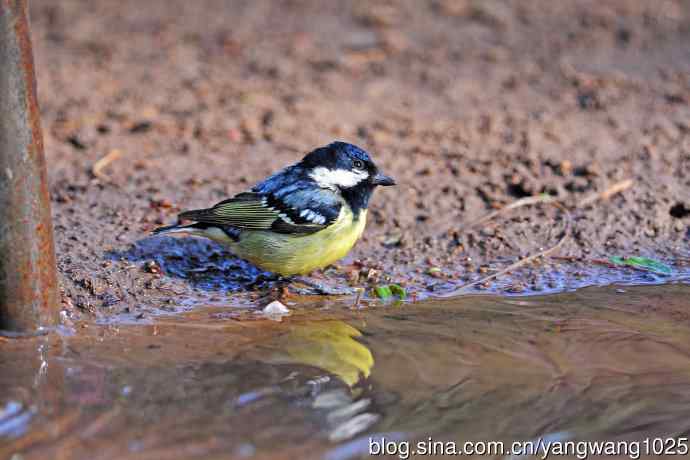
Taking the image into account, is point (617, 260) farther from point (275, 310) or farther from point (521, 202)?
point (275, 310)

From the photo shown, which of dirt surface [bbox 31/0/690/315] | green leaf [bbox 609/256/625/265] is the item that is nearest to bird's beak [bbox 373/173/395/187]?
dirt surface [bbox 31/0/690/315]

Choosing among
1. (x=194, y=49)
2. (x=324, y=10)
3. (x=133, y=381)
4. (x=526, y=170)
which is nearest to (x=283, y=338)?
(x=133, y=381)

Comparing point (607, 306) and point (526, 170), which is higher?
point (526, 170)

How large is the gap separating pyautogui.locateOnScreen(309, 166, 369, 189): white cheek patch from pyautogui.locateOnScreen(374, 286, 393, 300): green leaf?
0.85 meters

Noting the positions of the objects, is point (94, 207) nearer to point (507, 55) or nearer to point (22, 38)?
point (22, 38)

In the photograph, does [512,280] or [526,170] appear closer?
[512,280]

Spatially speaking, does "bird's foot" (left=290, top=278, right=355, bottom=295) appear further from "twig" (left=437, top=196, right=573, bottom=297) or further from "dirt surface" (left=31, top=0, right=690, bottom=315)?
"twig" (left=437, top=196, right=573, bottom=297)

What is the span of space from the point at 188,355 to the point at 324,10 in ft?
25.2

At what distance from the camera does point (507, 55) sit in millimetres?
11039

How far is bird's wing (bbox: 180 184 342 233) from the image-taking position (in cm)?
657

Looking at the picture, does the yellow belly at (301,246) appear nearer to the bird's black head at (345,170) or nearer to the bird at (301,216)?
the bird at (301,216)

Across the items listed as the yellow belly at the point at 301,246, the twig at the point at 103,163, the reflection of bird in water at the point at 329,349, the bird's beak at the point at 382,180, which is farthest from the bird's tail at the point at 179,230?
the twig at the point at 103,163

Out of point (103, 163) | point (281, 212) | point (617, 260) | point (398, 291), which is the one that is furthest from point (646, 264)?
point (103, 163)

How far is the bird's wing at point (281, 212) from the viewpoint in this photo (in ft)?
21.6
